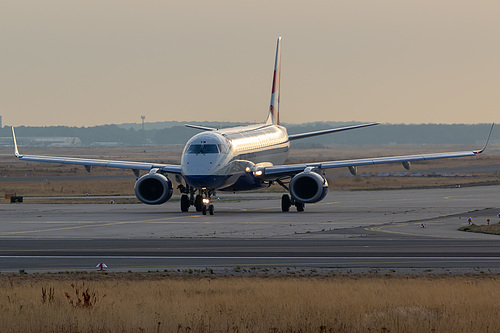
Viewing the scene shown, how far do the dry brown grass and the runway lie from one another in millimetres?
2792

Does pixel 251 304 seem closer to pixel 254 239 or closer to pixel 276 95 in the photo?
pixel 254 239

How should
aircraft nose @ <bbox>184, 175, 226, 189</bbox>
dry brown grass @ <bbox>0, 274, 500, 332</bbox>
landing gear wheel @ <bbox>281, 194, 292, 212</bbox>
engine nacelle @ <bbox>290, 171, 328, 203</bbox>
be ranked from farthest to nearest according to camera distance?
landing gear wheel @ <bbox>281, 194, 292, 212</bbox>, engine nacelle @ <bbox>290, 171, 328, 203</bbox>, aircraft nose @ <bbox>184, 175, 226, 189</bbox>, dry brown grass @ <bbox>0, 274, 500, 332</bbox>

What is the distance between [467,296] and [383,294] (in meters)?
1.80

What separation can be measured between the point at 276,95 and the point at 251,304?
50.7 m

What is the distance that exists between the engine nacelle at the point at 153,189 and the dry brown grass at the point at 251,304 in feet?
89.3

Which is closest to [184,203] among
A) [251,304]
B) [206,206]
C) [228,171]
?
[206,206]

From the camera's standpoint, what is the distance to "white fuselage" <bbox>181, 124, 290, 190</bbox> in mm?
47531

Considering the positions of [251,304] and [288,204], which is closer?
[251,304]

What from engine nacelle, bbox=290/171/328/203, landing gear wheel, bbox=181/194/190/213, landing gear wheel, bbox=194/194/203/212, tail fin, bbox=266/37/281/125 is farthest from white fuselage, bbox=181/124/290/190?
tail fin, bbox=266/37/281/125

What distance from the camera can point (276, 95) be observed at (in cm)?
6812

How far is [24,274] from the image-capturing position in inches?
942

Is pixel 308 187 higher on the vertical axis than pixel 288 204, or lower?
higher

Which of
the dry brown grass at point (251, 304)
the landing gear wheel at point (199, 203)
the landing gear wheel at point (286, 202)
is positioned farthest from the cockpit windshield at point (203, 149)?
the dry brown grass at point (251, 304)

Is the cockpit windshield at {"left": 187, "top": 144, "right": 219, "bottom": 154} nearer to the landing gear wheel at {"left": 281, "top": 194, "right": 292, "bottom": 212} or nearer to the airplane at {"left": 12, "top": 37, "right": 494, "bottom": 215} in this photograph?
the airplane at {"left": 12, "top": 37, "right": 494, "bottom": 215}
